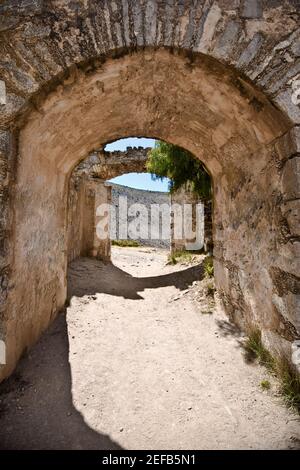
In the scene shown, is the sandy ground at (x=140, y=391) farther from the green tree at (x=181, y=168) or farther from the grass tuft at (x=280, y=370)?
the green tree at (x=181, y=168)

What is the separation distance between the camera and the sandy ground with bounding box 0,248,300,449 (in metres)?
1.70

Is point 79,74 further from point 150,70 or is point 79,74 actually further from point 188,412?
point 188,412

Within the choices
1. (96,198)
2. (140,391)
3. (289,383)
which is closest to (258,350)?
(289,383)

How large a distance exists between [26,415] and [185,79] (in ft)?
9.13

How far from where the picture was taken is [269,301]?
94.4 inches

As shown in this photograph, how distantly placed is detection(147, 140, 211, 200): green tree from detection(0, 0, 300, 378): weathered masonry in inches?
112

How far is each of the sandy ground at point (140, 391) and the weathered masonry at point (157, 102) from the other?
0.32 m

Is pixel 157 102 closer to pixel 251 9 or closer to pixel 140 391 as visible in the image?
pixel 251 9

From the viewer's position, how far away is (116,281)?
19.3 ft

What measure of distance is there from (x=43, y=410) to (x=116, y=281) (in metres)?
3.97

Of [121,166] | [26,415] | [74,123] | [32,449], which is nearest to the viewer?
[32,449]

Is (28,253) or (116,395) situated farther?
(28,253)

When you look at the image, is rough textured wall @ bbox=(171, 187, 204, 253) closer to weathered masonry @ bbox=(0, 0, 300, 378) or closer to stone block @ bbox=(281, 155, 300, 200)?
weathered masonry @ bbox=(0, 0, 300, 378)

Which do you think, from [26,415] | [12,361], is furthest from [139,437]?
[12,361]
